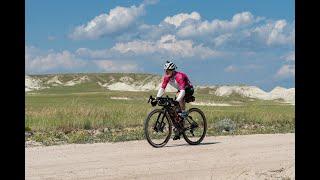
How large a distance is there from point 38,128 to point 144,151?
33.6 ft

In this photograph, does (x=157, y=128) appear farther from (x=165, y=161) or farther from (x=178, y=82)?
(x=165, y=161)

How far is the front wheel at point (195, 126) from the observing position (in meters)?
15.0

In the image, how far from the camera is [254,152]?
13570 millimetres

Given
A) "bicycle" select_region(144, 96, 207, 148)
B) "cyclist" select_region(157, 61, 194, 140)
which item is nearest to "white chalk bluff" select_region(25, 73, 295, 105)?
"bicycle" select_region(144, 96, 207, 148)

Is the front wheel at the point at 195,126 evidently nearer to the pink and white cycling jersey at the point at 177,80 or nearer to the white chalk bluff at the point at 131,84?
the pink and white cycling jersey at the point at 177,80

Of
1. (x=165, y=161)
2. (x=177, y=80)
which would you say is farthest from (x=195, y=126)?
(x=165, y=161)

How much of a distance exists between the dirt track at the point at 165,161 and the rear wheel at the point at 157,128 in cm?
22

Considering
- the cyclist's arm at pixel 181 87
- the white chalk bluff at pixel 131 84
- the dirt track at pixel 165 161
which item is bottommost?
the dirt track at pixel 165 161

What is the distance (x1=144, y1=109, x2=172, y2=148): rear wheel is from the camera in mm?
14141

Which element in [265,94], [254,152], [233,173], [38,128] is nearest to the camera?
[233,173]

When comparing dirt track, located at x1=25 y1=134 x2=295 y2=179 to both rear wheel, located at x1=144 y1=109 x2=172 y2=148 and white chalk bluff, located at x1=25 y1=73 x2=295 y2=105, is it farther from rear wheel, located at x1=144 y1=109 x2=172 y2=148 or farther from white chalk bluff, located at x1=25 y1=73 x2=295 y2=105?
white chalk bluff, located at x1=25 y1=73 x2=295 y2=105

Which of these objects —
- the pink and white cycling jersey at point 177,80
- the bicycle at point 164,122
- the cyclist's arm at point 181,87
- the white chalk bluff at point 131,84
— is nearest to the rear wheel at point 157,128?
the bicycle at point 164,122
